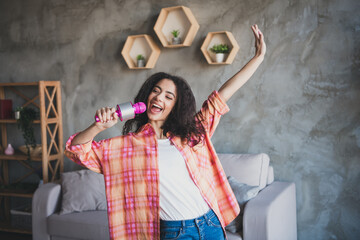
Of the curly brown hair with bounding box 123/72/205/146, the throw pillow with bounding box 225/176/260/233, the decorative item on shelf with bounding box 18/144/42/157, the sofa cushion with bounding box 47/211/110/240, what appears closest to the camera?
the curly brown hair with bounding box 123/72/205/146

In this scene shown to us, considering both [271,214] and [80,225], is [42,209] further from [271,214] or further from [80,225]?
[271,214]

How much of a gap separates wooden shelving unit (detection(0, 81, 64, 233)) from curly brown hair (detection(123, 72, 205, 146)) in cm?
216

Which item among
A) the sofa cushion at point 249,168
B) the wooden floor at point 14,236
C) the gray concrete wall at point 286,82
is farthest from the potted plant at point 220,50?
the wooden floor at point 14,236

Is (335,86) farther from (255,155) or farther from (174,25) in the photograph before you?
(174,25)

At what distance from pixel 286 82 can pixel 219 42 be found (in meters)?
0.66

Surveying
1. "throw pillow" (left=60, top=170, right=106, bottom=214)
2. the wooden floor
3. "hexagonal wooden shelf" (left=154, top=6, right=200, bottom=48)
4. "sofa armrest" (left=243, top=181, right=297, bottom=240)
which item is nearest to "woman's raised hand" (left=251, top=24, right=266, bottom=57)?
"sofa armrest" (left=243, top=181, right=297, bottom=240)

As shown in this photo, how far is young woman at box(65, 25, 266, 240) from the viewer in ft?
4.59

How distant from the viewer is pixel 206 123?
1643 mm

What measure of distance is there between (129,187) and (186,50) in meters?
2.05

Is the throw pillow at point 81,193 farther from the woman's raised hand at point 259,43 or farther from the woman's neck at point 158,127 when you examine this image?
the woman's raised hand at point 259,43

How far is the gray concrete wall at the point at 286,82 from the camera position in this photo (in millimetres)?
→ 2730

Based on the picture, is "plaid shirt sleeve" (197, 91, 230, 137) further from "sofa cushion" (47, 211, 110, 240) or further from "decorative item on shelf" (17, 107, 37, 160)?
"decorative item on shelf" (17, 107, 37, 160)

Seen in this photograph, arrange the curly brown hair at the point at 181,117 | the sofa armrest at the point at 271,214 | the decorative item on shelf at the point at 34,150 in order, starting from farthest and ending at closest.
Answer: the decorative item on shelf at the point at 34,150 → the sofa armrest at the point at 271,214 → the curly brown hair at the point at 181,117

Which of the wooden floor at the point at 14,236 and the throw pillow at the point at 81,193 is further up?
the throw pillow at the point at 81,193
